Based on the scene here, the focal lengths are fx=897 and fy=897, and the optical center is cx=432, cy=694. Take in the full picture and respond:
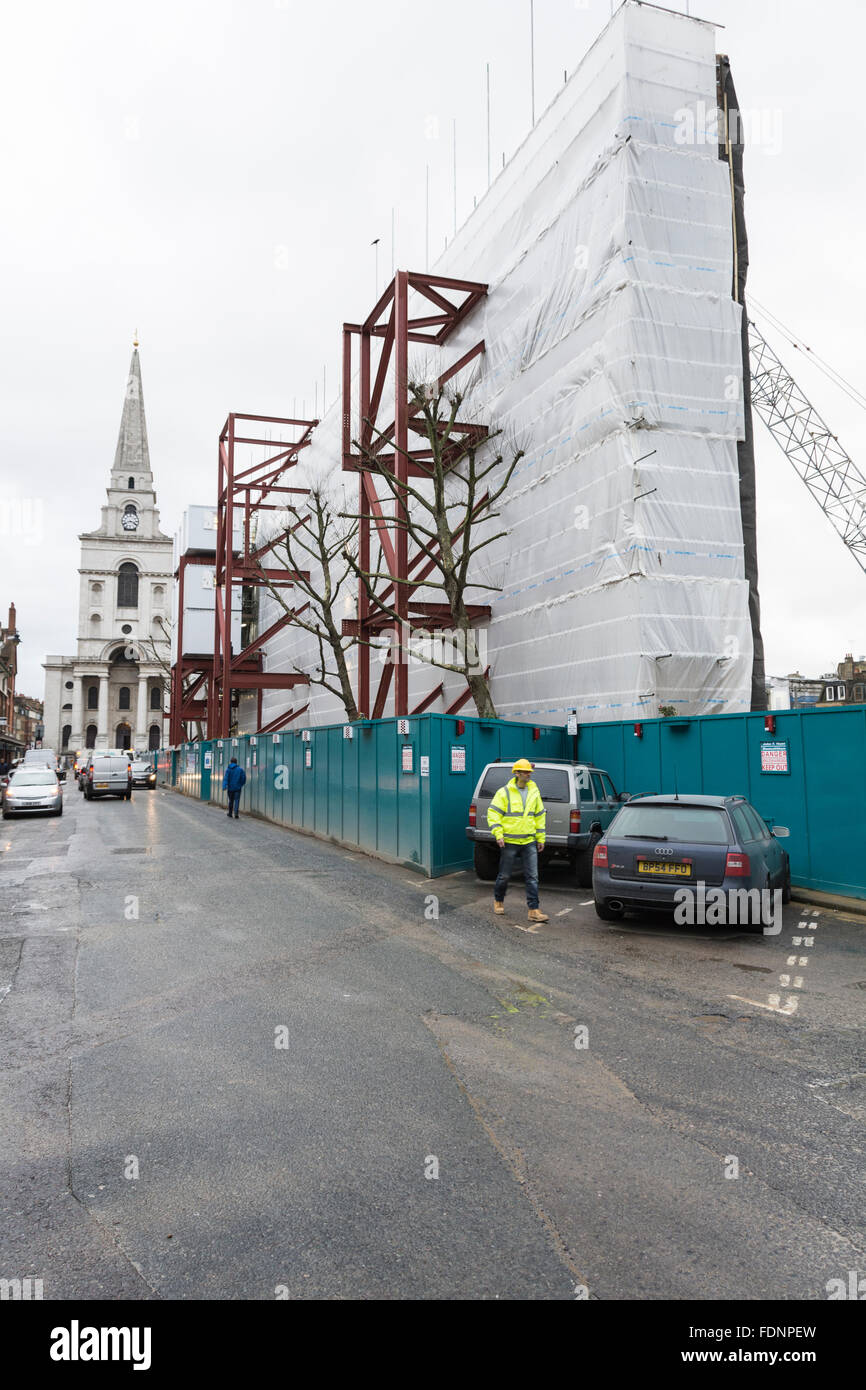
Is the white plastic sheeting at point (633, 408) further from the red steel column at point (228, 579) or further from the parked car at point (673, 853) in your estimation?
the red steel column at point (228, 579)

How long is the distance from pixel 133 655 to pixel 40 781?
84932 millimetres

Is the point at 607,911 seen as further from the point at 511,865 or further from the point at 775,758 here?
the point at 775,758

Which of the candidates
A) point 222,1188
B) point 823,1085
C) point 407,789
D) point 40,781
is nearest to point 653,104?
point 407,789

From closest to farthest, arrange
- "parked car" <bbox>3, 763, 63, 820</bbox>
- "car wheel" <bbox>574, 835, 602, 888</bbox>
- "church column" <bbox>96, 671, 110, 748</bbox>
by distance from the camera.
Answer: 1. "car wheel" <bbox>574, 835, 602, 888</bbox>
2. "parked car" <bbox>3, 763, 63, 820</bbox>
3. "church column" <bbox>96, 671, 110, 748</bbox>

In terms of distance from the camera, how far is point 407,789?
14438 mm

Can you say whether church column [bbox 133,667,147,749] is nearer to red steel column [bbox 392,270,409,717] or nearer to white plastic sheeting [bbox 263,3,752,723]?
red steel column [bbox 392,270,409,717]

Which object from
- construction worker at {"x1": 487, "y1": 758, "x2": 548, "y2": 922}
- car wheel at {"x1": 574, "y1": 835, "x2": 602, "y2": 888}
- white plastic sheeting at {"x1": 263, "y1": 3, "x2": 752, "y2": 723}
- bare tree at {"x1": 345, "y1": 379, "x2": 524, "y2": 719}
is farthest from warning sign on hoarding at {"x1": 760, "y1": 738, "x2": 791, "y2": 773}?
bare tree at {"x1": 345, "y1": 379, "x2": 524, "y2": 719}

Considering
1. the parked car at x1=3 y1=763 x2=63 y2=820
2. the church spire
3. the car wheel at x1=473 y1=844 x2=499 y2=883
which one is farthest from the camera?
the church spire

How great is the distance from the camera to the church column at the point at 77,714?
351ft

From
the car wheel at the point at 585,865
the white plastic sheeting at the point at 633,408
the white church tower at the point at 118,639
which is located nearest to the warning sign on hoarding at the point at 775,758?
the car wheel at the point at 585,865

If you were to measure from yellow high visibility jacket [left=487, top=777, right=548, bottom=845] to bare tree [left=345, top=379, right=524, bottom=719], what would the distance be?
6.51 m

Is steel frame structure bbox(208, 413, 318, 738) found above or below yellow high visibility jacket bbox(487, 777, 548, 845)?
above

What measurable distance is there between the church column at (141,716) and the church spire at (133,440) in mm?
24524

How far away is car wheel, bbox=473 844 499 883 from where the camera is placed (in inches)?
501
